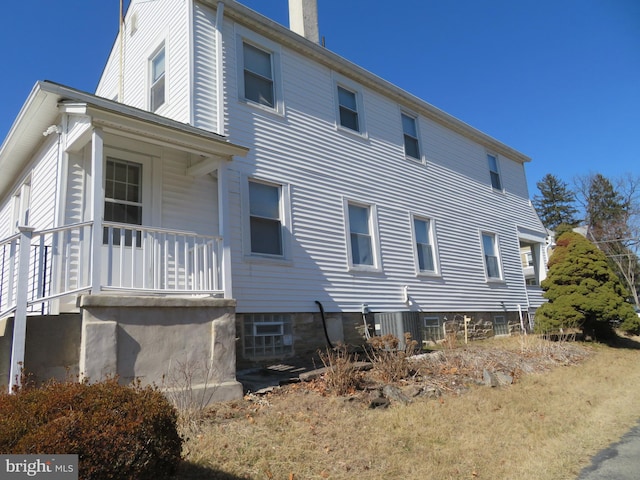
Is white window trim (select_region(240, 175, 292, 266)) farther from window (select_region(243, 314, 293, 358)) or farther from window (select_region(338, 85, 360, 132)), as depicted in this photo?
window (select_region(338, 85, 360, 132))

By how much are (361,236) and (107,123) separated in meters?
6.73

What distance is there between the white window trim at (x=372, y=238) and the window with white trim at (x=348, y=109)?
2.01 m

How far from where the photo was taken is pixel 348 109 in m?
12.4

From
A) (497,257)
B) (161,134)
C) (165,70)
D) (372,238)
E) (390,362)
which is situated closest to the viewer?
(161,134)

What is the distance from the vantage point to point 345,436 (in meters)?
5.36

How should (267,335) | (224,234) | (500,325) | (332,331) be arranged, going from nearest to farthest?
(224,234)
(267,335)
(332,331)
(500,325)

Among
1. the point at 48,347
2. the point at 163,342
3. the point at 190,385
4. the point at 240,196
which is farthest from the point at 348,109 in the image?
the point at 48,347

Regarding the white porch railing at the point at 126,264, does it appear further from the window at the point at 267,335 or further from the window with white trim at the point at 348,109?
the window with white trim at the point at 348,109

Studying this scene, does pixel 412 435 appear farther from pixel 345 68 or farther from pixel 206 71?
pixel 345 68

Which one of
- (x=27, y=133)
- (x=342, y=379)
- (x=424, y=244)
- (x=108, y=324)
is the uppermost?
(x=27, y=133)

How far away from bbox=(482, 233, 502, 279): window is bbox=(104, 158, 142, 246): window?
11.4 m

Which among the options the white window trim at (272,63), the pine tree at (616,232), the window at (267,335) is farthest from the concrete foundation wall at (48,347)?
the pine tree at (616,232)

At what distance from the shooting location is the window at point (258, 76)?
1020cm

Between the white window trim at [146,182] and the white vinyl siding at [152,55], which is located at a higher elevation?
the white vinyl siding at [152,55]
